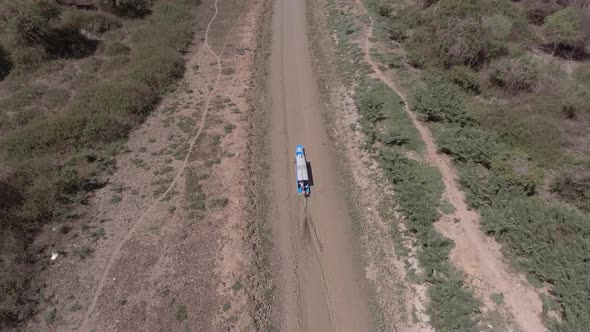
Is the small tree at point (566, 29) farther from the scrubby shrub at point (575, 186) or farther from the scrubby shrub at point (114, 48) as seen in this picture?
the scrubby shrub at point (114, 48)

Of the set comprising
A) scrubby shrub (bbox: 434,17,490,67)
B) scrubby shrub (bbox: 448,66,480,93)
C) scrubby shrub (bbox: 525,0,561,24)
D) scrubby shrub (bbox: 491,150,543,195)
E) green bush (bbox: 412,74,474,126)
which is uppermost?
scrubby shrub (bbox: 525,0,561,24)

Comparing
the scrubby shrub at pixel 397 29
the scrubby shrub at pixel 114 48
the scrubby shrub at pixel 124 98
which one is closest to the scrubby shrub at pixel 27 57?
the scrubby shrub at pixel 114 48

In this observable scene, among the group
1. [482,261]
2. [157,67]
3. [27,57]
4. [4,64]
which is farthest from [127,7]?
[482,261]

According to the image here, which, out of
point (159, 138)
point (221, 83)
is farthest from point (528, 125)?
point (159, 138)

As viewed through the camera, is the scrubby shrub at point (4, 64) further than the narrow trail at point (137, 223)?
Yes

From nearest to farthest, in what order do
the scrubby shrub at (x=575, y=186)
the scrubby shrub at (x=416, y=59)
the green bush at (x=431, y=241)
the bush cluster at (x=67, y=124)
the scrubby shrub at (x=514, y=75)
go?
the green bush at (x=431, y=241) → the bush cluster at (x=67, y=124) → the scrubby shrub at (x=575, y=186) → the scrubby shrub at (x=514, y=75) → the scrubby shrub at (x=416, y=59)

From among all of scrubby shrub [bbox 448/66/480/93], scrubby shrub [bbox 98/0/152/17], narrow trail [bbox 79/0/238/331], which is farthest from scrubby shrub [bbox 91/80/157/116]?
scrubby shrub [bbox 448/66/480/93]

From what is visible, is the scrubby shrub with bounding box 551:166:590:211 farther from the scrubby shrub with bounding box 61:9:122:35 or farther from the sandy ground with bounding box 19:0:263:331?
the scrubby shrub with bounding box 61:9:122:35
